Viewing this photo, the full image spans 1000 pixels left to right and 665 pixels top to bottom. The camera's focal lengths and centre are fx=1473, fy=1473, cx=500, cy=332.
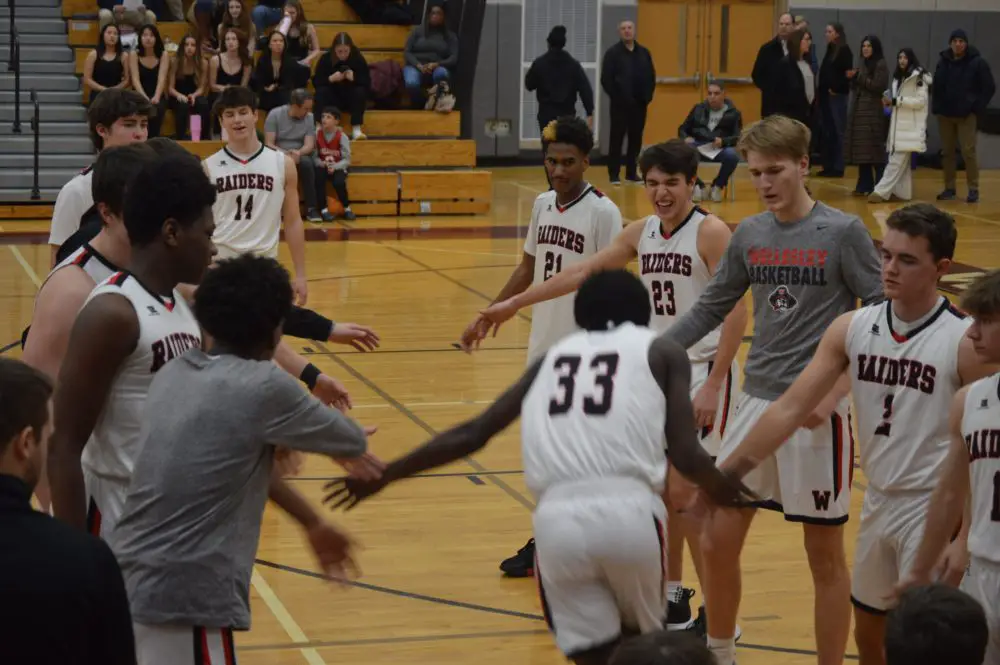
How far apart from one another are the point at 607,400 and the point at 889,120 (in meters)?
20.2

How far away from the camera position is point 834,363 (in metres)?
5.00

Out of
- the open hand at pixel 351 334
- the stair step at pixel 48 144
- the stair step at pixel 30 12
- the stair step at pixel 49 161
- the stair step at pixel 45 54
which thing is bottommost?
the open hand at pixel 351 334

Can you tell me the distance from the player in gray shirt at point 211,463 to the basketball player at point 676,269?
271 centimetres

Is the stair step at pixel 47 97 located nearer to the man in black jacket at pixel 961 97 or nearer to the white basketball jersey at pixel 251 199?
the white basketball jersey at pixel 251 199

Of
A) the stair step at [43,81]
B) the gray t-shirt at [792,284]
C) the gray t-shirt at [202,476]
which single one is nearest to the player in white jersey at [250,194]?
the gray t-shirt at [792,284]

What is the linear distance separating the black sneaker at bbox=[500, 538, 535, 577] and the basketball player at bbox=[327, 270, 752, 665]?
2720mm

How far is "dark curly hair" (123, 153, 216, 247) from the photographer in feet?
13.6

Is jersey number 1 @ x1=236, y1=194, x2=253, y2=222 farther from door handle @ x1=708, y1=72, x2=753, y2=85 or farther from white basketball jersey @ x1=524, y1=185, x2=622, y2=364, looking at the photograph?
door handle @ x1=708, y1=72, x2=753, y2=85

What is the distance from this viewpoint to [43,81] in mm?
20781

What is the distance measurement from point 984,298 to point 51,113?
18.1m

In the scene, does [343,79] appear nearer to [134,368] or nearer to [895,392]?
[895,392]

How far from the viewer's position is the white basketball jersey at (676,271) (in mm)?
6512

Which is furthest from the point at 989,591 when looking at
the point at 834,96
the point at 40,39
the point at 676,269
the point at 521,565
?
the point at 834,96

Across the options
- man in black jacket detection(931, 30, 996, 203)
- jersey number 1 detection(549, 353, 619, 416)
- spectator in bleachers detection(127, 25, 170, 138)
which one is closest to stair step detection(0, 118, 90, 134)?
spectator in bleachers detection(127, 25, 170, 138)
